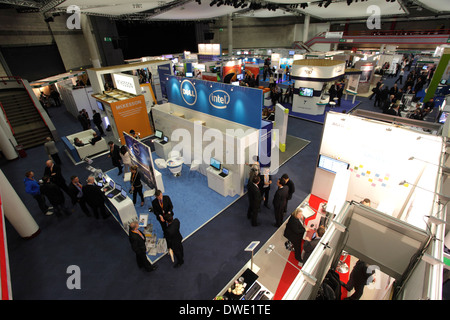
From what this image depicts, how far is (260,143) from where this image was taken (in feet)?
21.4

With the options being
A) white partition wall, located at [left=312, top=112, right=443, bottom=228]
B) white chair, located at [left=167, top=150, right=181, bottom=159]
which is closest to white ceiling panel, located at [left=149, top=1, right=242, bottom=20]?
white chair, located at [left=167, top=150, right=181, bottom=159]

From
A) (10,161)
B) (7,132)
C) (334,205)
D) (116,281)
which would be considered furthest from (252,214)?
(7,132)

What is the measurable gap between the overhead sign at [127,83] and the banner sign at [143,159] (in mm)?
4162

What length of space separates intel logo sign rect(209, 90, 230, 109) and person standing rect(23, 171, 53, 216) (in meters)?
5.31

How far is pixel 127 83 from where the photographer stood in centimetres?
988

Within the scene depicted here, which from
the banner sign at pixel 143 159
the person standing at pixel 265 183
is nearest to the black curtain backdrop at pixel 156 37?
the banner sign at pixel 143 159

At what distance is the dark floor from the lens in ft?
13.4

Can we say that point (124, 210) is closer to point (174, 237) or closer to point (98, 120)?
point (174, 237)

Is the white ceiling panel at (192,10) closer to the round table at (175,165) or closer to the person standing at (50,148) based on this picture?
the person standing at (50,148)

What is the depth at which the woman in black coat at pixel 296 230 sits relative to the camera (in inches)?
157

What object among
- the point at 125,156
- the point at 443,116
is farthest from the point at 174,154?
the point at 443,116

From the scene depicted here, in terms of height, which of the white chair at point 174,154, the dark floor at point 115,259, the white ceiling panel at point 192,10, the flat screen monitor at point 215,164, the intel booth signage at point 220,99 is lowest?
the dark floor at point 115,259

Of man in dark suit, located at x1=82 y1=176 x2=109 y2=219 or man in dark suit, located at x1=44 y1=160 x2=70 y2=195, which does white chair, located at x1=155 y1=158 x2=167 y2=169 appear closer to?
man in dark suit, located at x1=82 y1=176 x2=109 y2=219

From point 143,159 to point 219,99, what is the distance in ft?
9.85
